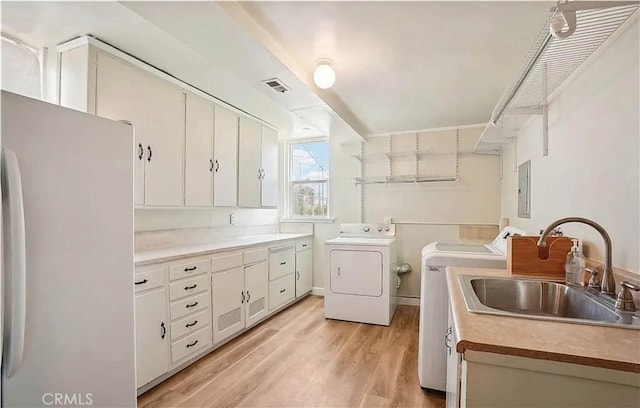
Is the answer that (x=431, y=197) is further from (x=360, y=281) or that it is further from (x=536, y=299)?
(x=536, y=299)

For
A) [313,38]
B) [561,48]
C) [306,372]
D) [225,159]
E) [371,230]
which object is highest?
[313,38]

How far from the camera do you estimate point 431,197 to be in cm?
390

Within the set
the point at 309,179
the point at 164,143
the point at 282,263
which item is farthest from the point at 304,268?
the point at 164,143

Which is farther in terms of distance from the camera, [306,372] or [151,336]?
[306,372]

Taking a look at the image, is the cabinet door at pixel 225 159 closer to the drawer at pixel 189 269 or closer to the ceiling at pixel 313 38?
the ceiling at pixel 313 38

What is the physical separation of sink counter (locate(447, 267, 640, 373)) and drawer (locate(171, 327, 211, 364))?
2.04 metres

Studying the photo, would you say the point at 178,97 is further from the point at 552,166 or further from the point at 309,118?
the point at 552,166

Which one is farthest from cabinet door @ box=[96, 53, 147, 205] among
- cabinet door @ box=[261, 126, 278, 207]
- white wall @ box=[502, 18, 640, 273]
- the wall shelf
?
white wall @ box=[502, 18, 640, 273]

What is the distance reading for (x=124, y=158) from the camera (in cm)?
148

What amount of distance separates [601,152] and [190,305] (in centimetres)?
265

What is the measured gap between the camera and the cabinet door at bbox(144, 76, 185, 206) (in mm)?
2320

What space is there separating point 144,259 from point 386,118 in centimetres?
278

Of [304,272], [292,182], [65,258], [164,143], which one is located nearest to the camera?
[65,258]

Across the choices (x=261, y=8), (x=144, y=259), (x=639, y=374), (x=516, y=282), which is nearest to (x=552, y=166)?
(x=516, y=282)
